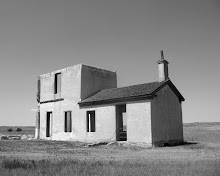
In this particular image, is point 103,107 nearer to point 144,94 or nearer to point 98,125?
point 98,125

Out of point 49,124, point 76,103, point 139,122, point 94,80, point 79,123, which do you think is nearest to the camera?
point 139,122

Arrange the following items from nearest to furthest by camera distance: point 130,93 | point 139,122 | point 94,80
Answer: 1. point 139,122
2. point 130,93
3. point 94,80

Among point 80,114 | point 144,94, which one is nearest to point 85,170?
Answer: point 144,94

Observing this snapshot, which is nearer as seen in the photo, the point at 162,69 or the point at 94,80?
the point at 162,69

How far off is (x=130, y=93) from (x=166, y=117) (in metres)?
2.90

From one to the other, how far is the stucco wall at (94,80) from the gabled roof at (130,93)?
3.52 feet

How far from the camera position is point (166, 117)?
17.6 metres

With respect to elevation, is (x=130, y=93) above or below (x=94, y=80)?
below

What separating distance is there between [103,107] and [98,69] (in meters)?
4.96

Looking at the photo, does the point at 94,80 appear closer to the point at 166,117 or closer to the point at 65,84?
the point at 65,84

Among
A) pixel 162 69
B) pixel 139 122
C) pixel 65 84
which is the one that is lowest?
pixel 139 122

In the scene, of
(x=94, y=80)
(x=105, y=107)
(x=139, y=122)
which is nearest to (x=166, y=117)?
(x=139, y=122)

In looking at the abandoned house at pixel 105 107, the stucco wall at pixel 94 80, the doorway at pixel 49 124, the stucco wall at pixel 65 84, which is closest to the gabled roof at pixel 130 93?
the abandoned house at pixel 105 107

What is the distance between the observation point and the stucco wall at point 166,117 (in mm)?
16594
